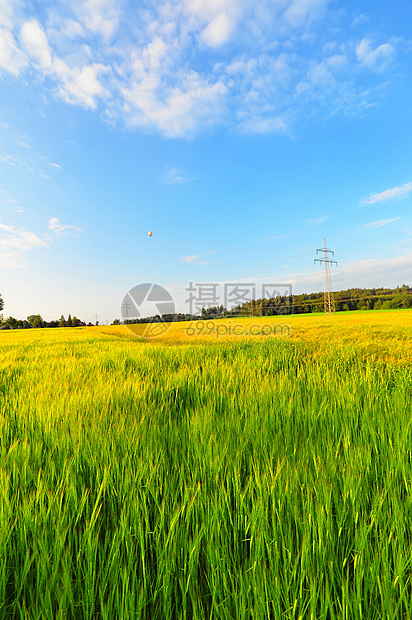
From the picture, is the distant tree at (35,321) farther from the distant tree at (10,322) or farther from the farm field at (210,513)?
the farm field at (210,513)

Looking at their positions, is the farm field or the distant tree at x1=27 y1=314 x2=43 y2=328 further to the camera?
the distant tree at x1=27 y1=314 x2=43 y2=328

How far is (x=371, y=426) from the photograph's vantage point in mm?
1921

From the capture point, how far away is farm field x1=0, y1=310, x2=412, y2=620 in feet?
2.82

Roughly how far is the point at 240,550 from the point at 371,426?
1363mm

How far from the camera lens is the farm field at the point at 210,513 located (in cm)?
86

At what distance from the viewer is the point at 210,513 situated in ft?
3.71

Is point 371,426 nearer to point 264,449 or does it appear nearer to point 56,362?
point 264,449

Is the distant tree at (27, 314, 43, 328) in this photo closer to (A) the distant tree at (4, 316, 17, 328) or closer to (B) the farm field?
(A) the distant tree at (4, 316, 17, 328)

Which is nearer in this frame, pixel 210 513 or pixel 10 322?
pixel 210 513

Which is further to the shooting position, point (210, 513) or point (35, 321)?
point (35, 321)

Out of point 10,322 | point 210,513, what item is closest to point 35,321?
point 10,322

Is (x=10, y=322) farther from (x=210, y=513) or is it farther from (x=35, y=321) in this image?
(x=210, y=513)

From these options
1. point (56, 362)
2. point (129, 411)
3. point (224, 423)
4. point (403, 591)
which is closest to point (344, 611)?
point (403, 591)

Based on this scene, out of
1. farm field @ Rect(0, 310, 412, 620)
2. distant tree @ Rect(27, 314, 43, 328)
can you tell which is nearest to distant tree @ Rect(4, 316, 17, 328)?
distant tree @ Rect(27, 314, 43, 328)
